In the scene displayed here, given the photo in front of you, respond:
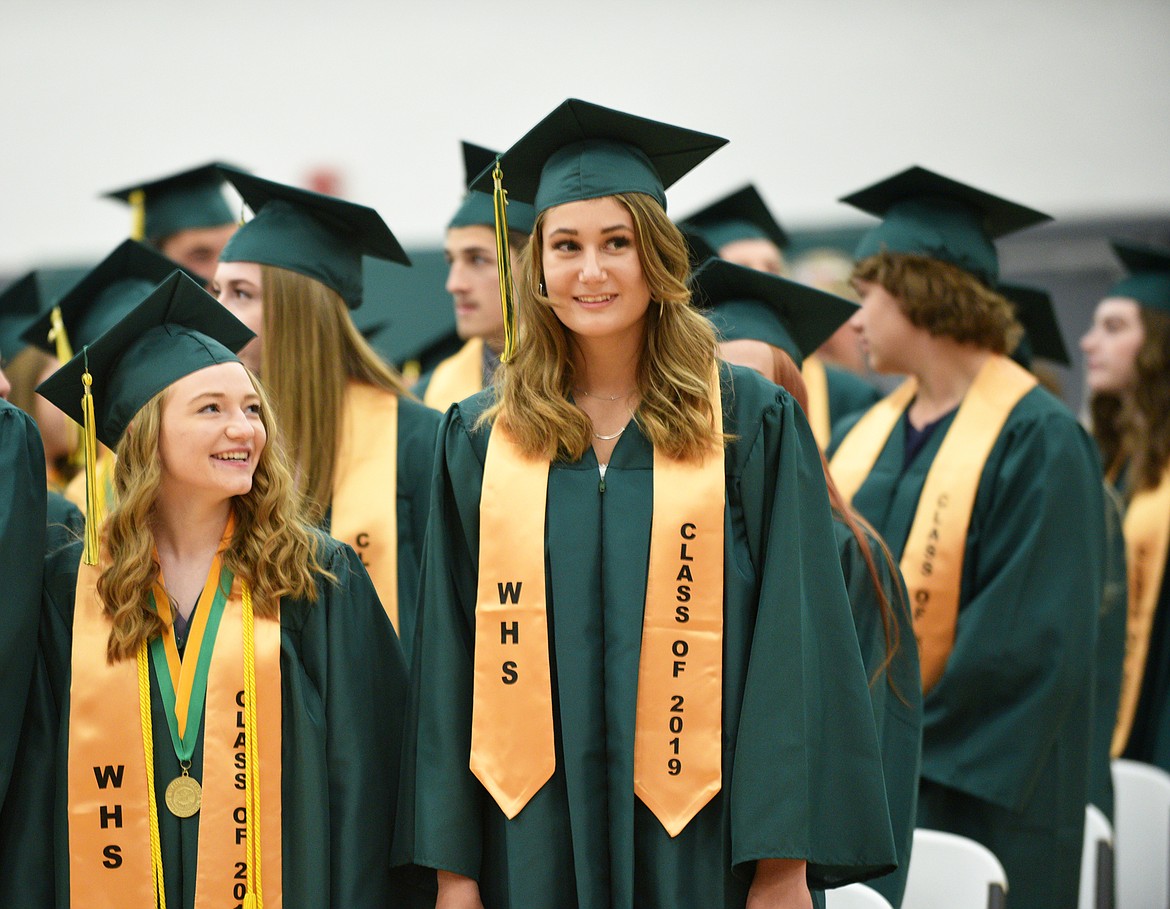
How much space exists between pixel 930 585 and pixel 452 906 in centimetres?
197

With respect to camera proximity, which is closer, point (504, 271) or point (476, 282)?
point (504, 271)

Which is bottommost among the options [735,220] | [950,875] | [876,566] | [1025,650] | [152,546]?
[950,875]

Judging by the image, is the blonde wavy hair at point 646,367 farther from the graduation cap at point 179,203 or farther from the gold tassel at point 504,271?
the graduation cap at point 179,203

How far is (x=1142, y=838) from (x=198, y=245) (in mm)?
3740

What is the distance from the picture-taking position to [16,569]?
2574 millimetres

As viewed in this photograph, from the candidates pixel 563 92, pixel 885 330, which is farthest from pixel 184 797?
pixel 563 92

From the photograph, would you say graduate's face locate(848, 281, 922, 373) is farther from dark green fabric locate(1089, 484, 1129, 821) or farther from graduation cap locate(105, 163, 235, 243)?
graduation cap locate(105, 163, 235, 243)

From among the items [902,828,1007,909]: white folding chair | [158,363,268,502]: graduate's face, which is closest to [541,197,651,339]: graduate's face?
[158,363,268,502]: graduate's face

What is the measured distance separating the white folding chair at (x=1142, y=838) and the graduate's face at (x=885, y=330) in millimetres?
1402

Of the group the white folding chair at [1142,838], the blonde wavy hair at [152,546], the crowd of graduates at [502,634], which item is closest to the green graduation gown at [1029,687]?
the white folding chair at [1142,838]

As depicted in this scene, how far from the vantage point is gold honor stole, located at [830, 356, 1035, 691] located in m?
3.93

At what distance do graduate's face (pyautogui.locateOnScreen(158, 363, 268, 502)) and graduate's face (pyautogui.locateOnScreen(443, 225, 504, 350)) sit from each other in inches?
60.7

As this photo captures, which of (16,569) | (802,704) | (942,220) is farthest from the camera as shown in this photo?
(942,220)

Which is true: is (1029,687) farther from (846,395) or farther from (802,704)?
(846,395)
